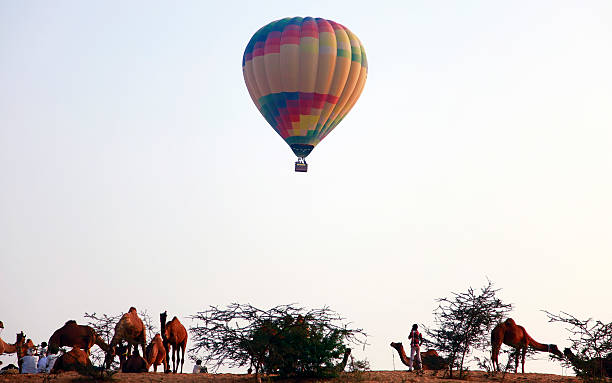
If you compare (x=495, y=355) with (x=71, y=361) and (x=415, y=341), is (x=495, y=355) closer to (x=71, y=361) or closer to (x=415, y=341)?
(x=415, y=341)

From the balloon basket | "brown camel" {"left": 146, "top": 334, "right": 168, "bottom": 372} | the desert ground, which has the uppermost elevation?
the balloon basket

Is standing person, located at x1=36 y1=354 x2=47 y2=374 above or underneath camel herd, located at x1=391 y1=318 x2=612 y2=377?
underneath

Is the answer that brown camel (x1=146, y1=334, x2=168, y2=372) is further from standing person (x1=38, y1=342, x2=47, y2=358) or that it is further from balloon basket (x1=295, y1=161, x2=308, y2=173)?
balloon basket (x1=295, y1=161, x2=308, y2=173)

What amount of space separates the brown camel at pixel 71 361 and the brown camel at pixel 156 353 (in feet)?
8.24

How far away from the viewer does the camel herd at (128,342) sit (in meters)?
33.8

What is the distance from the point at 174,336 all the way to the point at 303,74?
22.1 m

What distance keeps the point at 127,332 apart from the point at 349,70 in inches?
992

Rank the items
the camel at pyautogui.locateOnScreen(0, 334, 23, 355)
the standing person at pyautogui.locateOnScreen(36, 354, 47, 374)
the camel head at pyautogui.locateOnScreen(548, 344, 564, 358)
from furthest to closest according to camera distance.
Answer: the camel at pyautogui.locateOnScreen(0, 334, 23, 355), the camel head at pyautogui.locateOnScreen(548, 344, 564, 358), the standing person at pyautogui.locateOnScreen(36, 354, 47, 374)

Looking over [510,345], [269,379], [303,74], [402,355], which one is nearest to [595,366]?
[510,345]

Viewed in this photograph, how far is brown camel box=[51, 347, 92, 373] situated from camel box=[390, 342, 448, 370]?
Answer: 1146 centimetres

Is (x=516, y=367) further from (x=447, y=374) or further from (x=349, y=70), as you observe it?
(x=349, y=70)

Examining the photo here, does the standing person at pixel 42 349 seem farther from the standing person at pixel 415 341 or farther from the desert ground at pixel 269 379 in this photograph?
the standing person at pixel 415 341

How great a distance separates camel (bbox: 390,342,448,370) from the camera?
1320 inches

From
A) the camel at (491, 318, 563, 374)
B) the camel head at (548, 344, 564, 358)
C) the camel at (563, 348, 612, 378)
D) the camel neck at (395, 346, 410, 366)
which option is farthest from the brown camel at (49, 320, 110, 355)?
the camel at (563, 348, 612, 378)
